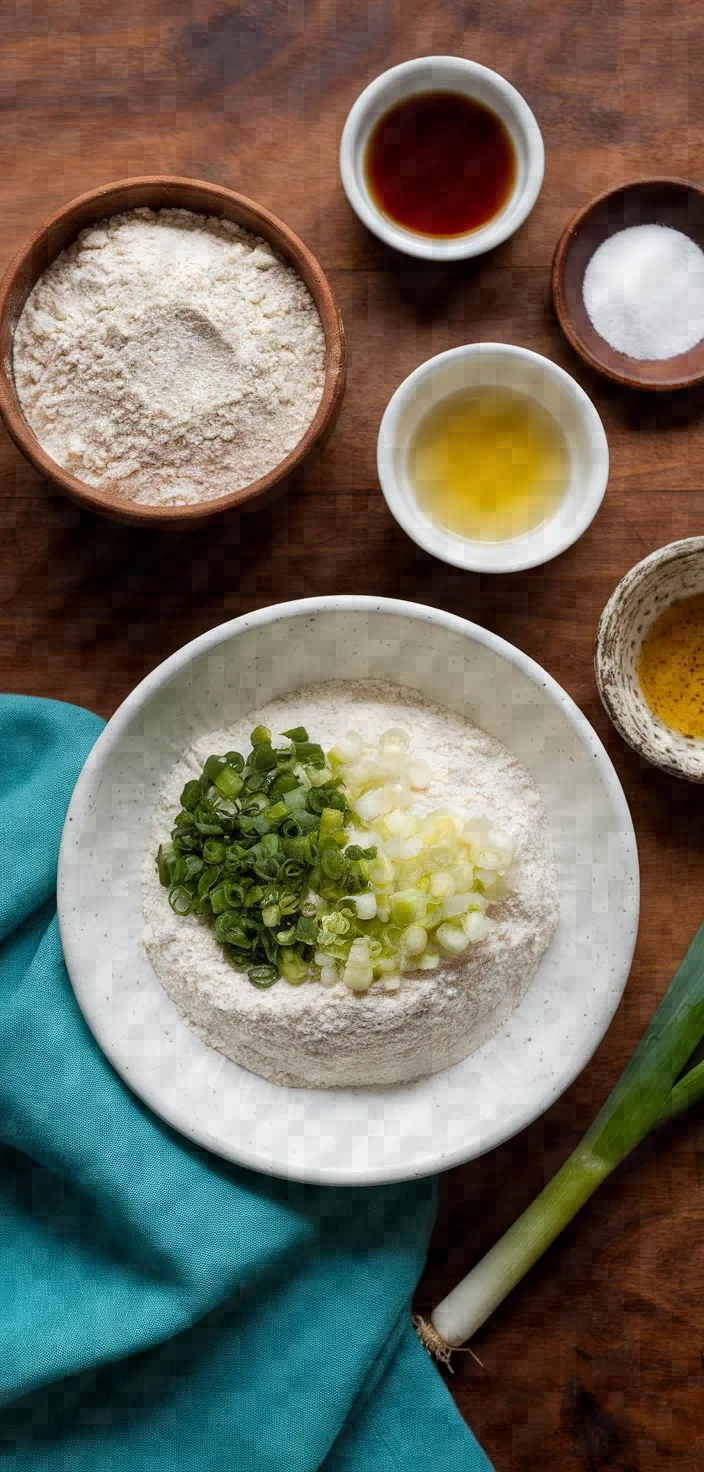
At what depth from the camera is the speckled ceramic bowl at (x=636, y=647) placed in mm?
1541

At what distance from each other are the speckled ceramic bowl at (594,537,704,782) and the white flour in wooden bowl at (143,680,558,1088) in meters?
0.19

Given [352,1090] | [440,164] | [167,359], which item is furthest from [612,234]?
[352,1090]

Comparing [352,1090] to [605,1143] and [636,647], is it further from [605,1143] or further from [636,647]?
[636,647]

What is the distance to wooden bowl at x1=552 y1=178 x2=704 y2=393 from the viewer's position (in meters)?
1.59

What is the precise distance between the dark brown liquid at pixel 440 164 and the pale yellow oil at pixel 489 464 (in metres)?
0.28

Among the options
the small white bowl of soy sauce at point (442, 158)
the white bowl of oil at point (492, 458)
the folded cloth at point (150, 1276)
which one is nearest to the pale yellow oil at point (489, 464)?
the white bowl of oil at point (492, 458)

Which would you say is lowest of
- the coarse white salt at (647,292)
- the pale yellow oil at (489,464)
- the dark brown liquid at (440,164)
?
the pale yellow oil at (489,464)

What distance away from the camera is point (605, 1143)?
61.2 inches

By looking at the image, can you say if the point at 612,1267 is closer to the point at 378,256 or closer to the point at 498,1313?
the point at 498,1313

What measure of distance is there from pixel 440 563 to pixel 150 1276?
45.8 inches

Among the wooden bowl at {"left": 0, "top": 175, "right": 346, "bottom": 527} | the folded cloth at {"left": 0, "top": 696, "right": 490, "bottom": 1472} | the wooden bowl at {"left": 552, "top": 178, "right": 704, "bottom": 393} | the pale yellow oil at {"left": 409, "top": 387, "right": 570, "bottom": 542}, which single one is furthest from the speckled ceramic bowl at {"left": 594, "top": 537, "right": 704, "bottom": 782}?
the folded cloth at {"left": 0, "top": 696, "right": 490, "bottom": 1472}

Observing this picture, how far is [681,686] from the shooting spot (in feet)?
5.43

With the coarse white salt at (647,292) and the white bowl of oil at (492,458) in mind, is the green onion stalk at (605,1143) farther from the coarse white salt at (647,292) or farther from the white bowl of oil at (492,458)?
the coarse white salt at (647,292)

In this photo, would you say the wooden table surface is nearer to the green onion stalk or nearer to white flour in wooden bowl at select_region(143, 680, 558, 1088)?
the green onion stalk
